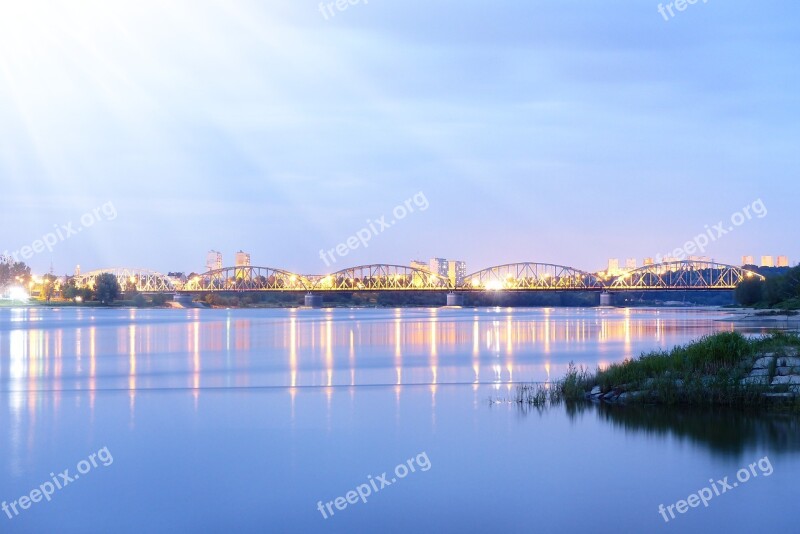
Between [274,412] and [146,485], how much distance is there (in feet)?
23.1

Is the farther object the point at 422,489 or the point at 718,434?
the point at 718,434

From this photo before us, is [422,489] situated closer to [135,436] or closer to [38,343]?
[135,436]

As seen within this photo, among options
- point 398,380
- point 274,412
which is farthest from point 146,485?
point 398,380

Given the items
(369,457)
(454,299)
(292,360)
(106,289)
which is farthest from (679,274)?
(369,457)

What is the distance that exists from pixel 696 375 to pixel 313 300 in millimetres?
154174

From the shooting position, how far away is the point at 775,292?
92688mm

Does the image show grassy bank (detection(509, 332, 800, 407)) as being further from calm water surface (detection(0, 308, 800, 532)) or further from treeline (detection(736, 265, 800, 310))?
treeline (detection(736, 265, 800, 310))

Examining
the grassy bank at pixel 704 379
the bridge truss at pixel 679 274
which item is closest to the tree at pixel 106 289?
the bridge truss at pixel 679 274

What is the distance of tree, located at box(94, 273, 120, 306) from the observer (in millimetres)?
161125

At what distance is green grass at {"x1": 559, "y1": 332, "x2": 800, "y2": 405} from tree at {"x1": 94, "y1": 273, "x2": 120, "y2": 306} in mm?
151273

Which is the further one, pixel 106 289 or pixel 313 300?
pixel 313 300

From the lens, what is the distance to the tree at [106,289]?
16112cm

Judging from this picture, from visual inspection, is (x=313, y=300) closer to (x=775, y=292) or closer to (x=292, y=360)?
(x=775, y=292)

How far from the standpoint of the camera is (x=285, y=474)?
1318cm
